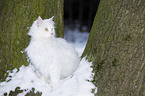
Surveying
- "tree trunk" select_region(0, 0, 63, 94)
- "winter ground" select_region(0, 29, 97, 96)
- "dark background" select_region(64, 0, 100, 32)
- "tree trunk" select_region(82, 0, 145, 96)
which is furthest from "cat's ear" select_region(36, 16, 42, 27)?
"dark background" select_region(64, 0, 100, 32)

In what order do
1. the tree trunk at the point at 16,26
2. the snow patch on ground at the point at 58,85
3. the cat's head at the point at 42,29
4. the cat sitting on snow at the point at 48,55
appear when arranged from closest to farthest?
the snow patch on ground at the point at 58,85 → the cat sitting on snow at the point at 48,55 → the cat's head at the point at 42,29 → the tree trunk at the point at 16,26

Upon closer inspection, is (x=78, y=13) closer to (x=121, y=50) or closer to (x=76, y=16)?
(x=76, y=16)

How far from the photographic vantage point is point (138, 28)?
2.02 meters

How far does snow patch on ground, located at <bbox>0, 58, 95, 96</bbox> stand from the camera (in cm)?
228

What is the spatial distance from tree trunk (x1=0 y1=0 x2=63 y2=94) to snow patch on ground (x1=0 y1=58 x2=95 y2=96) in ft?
0.77

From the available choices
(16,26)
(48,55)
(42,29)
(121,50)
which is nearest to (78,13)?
(16,26)

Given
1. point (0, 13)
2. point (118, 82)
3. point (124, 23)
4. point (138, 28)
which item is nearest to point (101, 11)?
point (124, 23)

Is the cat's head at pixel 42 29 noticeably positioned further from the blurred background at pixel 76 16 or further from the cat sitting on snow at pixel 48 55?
the blurred background at pixel 76 16

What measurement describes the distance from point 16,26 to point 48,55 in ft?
3.04

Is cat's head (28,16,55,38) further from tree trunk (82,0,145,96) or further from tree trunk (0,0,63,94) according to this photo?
tree trunk (82,0,145,96)

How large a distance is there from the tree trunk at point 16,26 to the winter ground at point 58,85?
0.22 metres

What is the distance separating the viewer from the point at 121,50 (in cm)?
210

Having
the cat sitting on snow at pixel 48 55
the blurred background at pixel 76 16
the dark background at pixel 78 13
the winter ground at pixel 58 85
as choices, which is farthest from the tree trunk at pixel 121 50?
the dark background at pixel 78 13

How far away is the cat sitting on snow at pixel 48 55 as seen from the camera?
102 inches
